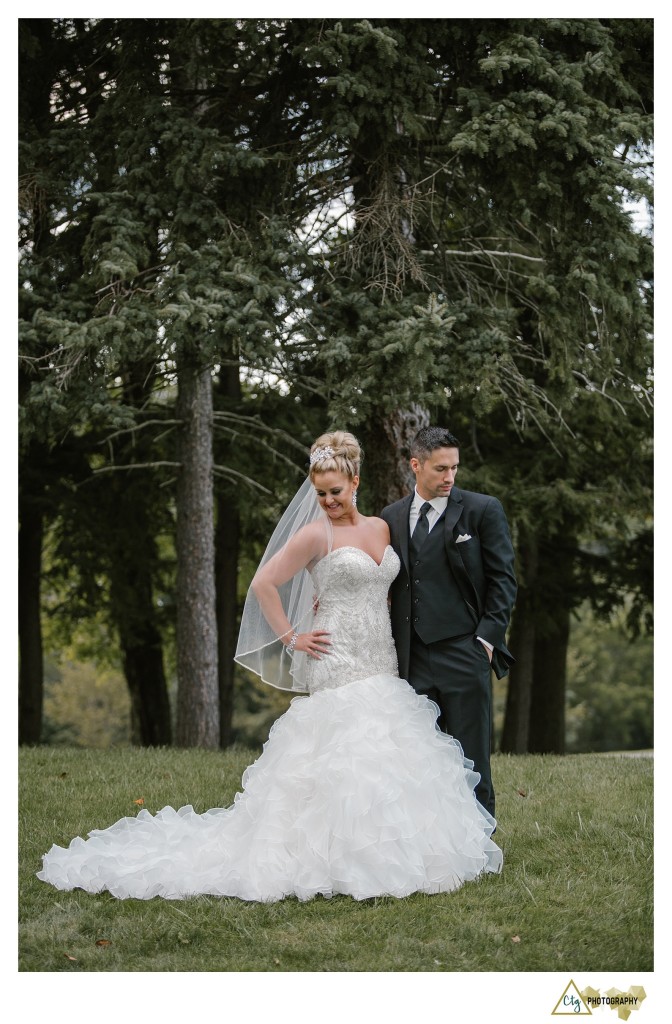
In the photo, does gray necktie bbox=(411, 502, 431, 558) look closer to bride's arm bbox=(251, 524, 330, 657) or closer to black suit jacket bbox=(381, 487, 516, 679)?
black suit jacket bbox=(381, 487, 516, 679)

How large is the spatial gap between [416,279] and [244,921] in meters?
5.53

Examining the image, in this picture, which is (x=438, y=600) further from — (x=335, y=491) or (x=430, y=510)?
(x=335, y=491)

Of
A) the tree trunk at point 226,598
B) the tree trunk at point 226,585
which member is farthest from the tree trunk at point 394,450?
the tree trunk at point 226,598

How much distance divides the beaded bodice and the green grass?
3.63 ft

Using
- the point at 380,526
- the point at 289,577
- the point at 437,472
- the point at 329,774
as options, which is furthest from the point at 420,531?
the point at 329,774

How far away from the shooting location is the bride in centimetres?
455

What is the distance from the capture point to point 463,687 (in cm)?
498

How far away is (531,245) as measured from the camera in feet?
31.0

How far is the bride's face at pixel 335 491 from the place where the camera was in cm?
488

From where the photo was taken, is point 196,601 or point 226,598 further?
point 226,598

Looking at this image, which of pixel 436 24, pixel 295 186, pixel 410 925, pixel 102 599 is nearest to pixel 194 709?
pixel 102 599

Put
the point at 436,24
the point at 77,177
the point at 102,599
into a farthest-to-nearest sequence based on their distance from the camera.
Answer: the point at 102,599
the point at 77,177
the point at 436,24

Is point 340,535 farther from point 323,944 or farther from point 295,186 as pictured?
point 295,186

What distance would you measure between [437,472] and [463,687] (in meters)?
1.14
